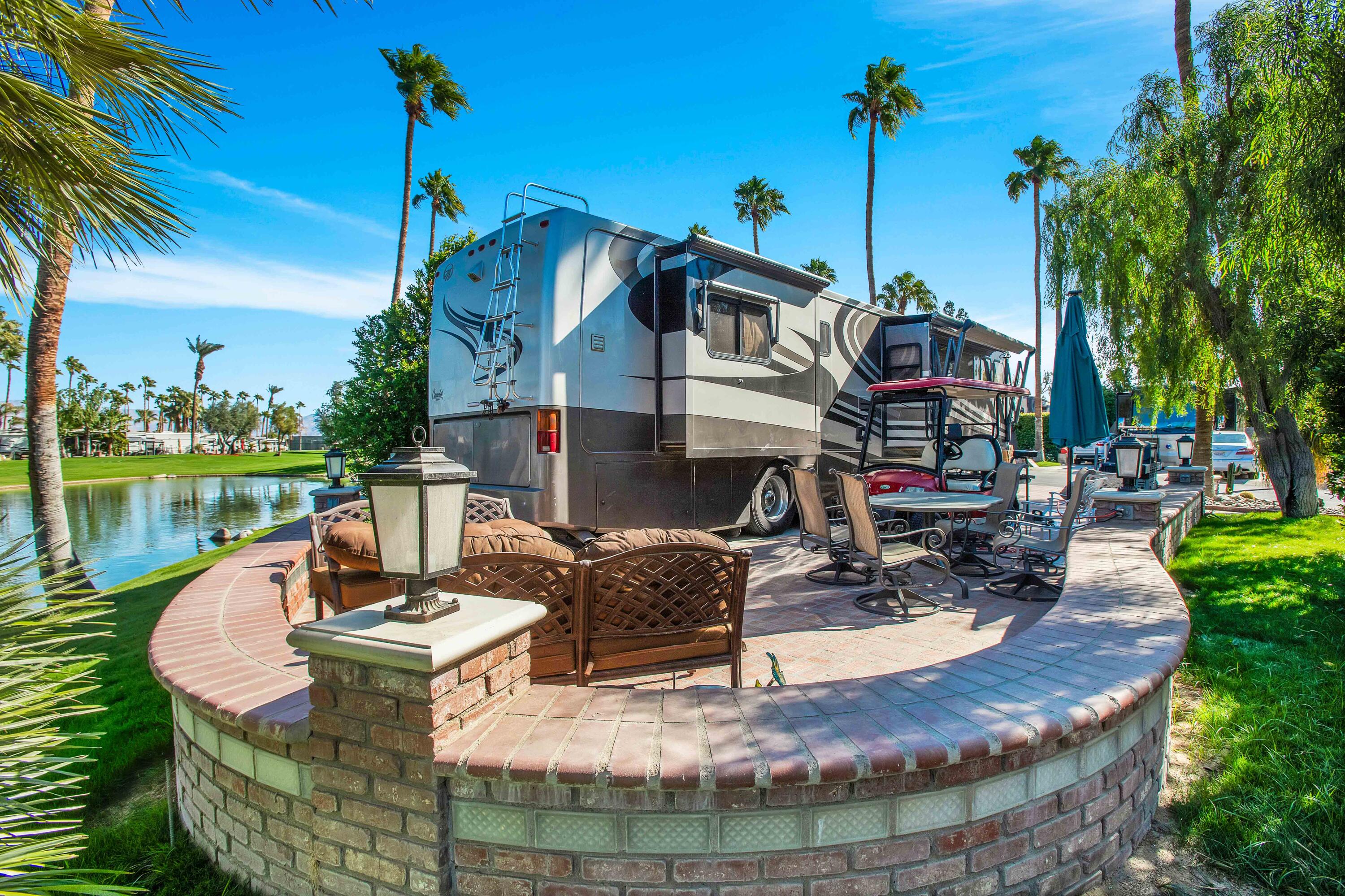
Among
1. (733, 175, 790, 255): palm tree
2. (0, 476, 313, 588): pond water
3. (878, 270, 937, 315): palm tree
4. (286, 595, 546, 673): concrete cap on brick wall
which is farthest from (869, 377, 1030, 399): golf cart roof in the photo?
(878, 270, 937, 315): palm tree

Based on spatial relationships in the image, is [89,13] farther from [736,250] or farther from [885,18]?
[885,18]

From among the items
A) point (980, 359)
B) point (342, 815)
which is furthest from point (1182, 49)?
point (342, 815)

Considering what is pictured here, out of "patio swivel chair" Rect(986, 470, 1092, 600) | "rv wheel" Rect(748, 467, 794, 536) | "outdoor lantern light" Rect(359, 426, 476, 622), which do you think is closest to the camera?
"outdoor lantern light" Rect(359, 426, 476, 622)

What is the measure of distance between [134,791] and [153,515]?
20743 mm

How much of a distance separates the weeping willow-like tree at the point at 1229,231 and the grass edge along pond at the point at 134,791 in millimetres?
6932

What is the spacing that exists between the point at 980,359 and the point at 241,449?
97.6m

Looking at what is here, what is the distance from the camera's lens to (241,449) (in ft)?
281

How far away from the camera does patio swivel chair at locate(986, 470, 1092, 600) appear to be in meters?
4.92

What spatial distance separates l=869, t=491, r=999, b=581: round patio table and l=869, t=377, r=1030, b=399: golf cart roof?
6.44 feet

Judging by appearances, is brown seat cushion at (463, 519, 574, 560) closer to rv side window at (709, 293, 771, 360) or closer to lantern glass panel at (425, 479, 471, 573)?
lantern glass panel at (425, 479, 471, 573)

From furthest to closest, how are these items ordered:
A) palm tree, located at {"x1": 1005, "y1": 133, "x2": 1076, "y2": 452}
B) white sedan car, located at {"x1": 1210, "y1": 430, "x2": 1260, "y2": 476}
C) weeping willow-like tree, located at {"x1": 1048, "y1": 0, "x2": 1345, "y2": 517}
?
1. palm tree, located at {"x1": 1005, "y1": 133, "x2": 1076, "y2": 452}
2. white sedan car, located at {"x1": 1210, "y1": 430, "x2": 1260, "y2": 476}
3. weeping willow-like tree, located at {"x1": 1048, "y1": 0, "x2": 1345, "y2": 517}

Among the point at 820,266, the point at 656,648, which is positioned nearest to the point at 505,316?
the point at 656,648

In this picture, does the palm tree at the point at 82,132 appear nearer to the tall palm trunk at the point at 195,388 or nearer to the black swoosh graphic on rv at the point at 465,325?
the black swoosh graphic on rv at the point at 465,325

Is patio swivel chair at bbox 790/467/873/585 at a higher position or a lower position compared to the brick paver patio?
higher
